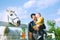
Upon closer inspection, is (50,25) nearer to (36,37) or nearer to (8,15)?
(36,37)

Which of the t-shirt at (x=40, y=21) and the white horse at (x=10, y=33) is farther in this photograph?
the t-shirt at (x=40, y=21)

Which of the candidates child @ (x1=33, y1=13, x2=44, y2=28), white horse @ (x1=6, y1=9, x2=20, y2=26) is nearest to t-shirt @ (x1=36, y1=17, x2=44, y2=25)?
child @ (x1=33, y1=13, x2=44, y2=28)

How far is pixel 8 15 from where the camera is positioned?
3.66 meters

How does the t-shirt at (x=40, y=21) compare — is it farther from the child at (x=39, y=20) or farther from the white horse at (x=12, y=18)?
the white horse at (x=12, y=18)

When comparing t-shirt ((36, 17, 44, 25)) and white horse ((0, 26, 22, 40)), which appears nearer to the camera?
white horse ((0, 26, 22, 40))

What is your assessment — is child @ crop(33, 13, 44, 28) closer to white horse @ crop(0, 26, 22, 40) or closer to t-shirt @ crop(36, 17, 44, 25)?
t-shirt @ crop(36, 17, 44, 25)

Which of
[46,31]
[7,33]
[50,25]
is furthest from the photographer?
[50,25]

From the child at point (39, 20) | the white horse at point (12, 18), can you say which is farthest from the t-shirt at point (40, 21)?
the white horse at point (12, 18)

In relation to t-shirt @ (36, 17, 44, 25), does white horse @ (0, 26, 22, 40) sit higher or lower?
lower

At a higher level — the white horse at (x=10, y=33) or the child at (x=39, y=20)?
the child at (x=39, y=20)

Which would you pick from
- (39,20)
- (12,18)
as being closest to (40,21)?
(39,20)

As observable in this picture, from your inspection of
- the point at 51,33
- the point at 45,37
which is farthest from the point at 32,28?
the point at 51,33

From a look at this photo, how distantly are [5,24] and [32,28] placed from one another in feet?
1.91

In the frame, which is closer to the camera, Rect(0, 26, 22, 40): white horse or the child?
Rect(0, 26, 22, 40): white horse
